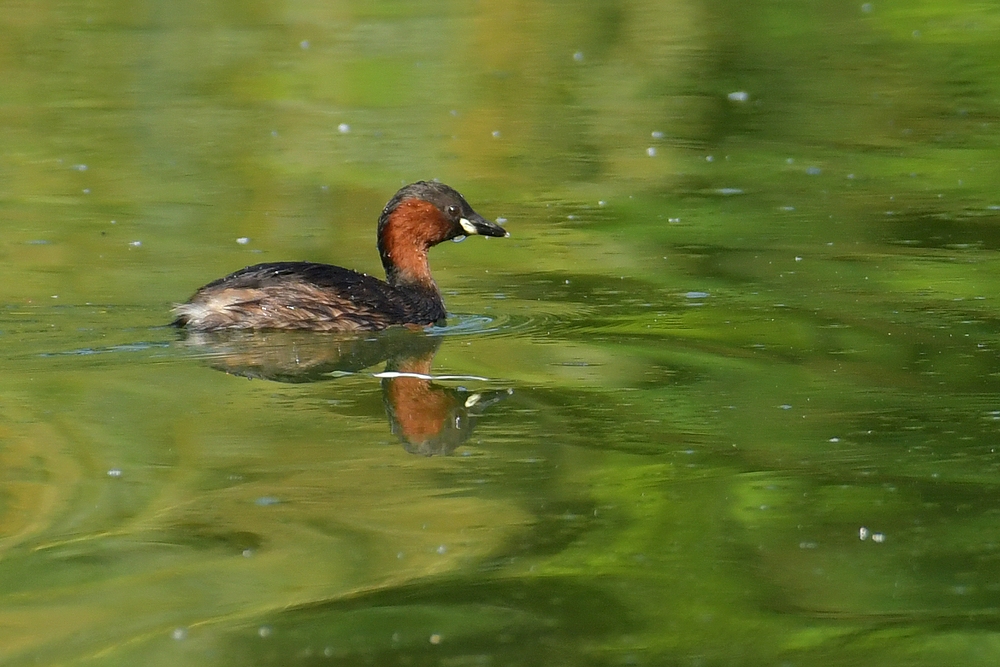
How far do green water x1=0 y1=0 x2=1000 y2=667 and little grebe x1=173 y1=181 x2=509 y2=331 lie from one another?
Result: 0.45ft

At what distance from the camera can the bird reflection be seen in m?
6.56

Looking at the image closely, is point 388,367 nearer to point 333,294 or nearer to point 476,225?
point 333,294

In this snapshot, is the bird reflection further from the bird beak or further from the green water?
the bird beak

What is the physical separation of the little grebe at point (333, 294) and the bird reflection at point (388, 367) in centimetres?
7

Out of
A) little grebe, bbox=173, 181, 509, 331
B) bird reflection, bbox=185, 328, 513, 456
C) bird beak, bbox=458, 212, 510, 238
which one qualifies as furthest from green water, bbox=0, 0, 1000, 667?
bird beak, bbox=458, 212, 510, 238

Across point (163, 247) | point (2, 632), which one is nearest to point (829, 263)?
point (163, 247)

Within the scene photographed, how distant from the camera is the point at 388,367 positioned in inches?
305

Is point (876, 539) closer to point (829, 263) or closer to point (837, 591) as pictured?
point (837, 591)

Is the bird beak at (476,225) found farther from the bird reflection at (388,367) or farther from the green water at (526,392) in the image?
the bird reflection at (388,367)

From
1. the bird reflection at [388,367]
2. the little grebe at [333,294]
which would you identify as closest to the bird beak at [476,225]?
the little grebe at [333,294]

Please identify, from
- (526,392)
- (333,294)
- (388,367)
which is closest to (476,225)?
(333,294)

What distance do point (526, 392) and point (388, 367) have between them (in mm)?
930

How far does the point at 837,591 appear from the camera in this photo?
496cm

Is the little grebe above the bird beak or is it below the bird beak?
below
